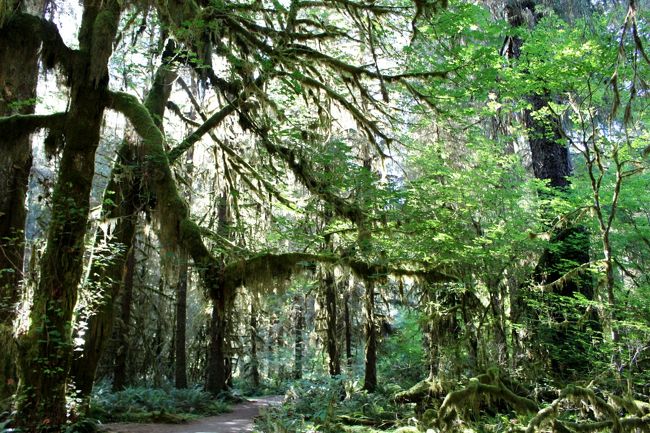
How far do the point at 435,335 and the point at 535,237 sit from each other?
2816 millimetres

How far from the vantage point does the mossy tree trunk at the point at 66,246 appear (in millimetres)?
6578

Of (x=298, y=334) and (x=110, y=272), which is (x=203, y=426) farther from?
(x=298, y=334)

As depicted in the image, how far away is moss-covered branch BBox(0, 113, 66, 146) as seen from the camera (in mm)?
8156

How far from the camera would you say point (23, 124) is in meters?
8.19

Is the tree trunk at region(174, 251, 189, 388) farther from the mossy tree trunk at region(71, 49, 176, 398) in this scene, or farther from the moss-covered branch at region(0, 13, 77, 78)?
the moss-covered branch at region(0, 13, 77, 78)

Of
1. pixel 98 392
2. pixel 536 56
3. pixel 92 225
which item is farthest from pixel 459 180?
pixel 98 392

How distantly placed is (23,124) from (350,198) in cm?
608

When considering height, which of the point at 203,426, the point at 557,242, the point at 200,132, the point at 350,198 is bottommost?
the point at 203,426

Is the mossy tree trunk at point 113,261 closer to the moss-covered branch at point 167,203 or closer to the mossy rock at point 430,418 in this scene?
the moss-covered branch at point 167,203

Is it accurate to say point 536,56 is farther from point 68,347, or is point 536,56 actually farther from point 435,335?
point 68,347

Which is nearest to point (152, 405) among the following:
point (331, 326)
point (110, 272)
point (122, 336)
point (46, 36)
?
point (122, 336)

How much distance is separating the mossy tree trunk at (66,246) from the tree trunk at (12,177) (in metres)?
0.53

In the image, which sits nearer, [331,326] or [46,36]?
[46,36]

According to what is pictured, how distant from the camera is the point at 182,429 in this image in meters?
10.5
